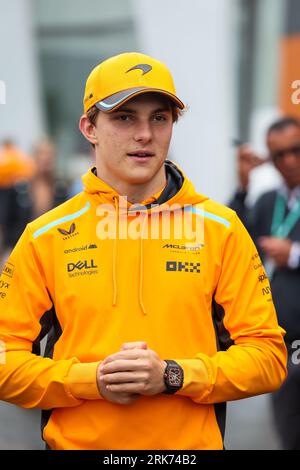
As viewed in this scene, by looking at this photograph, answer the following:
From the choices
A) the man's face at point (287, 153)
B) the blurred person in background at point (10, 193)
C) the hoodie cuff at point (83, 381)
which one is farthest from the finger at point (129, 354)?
the blurred person in background at point (10, 193)

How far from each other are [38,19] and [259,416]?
44.3 feet

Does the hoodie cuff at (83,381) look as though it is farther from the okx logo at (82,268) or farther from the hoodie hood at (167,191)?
the hoodie hood at (167,191)

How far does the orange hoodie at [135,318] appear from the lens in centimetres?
269

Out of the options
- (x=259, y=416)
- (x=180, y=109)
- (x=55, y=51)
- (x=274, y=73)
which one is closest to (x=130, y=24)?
(x=55, y=51)

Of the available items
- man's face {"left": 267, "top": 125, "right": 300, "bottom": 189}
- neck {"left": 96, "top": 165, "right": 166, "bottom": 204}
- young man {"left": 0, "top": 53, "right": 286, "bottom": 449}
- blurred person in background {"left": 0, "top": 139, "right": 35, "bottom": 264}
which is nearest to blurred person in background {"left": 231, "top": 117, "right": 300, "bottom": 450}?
man's face {"left": 267, "top": 125, "right": 300, "bottom": 189}

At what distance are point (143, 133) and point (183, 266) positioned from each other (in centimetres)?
46

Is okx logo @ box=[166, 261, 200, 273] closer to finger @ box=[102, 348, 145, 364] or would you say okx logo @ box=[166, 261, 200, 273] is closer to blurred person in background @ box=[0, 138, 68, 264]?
finger @ box=[102, 348, 145, 364]

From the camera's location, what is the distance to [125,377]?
2535 millimetres

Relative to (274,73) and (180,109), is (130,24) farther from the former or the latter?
(180,109)

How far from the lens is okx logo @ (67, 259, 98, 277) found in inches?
109

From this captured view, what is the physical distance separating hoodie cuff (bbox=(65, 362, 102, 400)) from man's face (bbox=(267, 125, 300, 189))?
2586 millimetres

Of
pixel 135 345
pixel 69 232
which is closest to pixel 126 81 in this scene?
pixel 69 232
